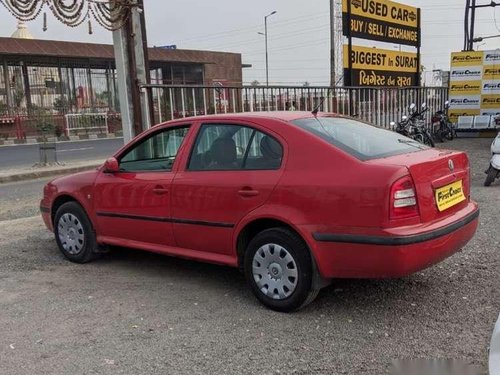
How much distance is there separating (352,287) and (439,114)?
546 inches

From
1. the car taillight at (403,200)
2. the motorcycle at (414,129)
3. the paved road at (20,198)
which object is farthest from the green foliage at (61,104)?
the car taillight at (403,200)

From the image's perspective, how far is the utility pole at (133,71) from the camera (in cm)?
873

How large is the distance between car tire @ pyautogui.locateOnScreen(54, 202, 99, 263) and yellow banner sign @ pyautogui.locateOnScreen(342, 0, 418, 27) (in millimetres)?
10165

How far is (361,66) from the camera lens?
A: 565 inches

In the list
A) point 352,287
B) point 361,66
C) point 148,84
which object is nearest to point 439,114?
point 361,66

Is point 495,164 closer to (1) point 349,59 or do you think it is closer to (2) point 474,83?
(1) point 349,59

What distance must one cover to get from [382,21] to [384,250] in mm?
12879

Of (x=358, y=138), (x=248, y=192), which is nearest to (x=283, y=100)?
(x=358, y=138)

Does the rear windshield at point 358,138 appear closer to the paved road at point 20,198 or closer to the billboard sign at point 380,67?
the paved road at point 20,198

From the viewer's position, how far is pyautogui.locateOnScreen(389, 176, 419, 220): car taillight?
3.70m

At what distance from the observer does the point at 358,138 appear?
4434 mm

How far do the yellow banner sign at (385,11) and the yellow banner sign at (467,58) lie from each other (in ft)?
5.38

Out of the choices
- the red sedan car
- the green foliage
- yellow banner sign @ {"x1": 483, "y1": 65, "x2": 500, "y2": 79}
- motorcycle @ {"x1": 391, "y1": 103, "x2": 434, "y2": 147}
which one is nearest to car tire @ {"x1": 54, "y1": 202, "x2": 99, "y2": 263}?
the red sedan car

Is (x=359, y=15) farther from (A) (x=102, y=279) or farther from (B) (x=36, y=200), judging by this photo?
(A) (x=102, y=279)
